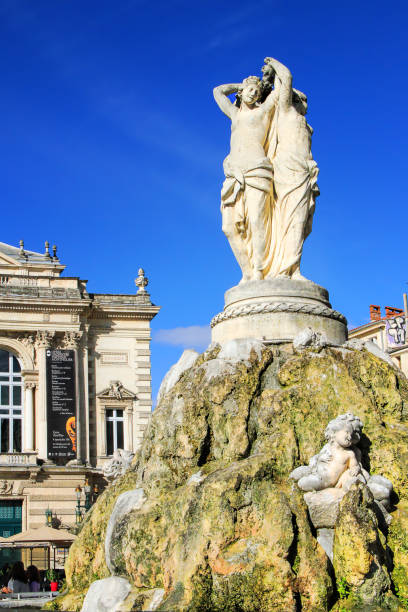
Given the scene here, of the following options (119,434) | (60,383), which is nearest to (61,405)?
(60,383)

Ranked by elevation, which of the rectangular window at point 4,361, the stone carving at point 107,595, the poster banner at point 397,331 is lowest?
the stone carving at point 107,595

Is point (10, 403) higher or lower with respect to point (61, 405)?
higher

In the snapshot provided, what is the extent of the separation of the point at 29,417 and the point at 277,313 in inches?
1294

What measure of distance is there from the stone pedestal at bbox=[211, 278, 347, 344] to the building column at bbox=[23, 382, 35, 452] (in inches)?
1259

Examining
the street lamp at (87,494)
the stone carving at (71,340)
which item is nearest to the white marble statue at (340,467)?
the street lamp at (87,494)

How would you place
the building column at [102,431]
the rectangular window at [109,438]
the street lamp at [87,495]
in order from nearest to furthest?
1. the street lamp at [87,495]
2. the building column at [102,431]
3. the rectangular window at [109,438]

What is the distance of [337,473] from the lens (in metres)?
10.2

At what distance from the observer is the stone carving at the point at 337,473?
10.1 meters

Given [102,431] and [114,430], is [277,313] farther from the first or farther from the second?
[114,430]

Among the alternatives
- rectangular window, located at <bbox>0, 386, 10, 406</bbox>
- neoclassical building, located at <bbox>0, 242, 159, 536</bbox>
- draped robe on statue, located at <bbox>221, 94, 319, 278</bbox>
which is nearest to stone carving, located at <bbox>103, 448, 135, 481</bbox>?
draped robe on statue, located at <bbox>221, 94, 319, 278</bbox>

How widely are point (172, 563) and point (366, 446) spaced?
109 inches

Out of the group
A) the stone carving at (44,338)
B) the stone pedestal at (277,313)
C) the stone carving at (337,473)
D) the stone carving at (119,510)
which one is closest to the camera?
the stone carving at (337,473)

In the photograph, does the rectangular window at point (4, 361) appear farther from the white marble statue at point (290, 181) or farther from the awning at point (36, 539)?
the white marble statue at point (290, 181)

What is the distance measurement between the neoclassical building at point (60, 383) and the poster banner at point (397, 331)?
1643 centimetres
